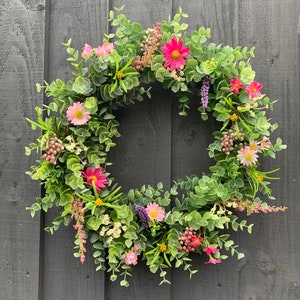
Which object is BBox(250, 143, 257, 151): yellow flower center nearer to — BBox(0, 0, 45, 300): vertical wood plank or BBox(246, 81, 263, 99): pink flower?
BBox(246, 81, 263, 99): pink flower

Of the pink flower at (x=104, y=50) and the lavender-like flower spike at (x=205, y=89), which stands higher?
the pink flower at (x=104, y=50)

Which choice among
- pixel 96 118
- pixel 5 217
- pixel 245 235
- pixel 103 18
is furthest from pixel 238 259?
pixel 103 18

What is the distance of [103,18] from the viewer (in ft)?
4.37

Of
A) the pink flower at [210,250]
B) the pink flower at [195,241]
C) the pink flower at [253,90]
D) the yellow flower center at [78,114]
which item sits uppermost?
the pink flower at [253,90]

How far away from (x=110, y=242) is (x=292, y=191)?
0.54m

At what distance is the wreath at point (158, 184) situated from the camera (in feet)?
3.79

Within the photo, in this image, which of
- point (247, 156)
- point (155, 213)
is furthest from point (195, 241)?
point (247, 156)

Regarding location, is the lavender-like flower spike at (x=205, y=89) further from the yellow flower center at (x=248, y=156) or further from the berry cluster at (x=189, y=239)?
the berry cluster at (x=189, y=239)

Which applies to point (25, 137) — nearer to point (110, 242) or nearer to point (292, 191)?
point (110, 242)

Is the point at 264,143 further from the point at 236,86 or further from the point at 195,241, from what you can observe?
the point at 195,241

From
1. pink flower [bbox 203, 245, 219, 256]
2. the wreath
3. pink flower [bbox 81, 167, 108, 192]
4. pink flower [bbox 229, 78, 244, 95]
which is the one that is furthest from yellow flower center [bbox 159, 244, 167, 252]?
pink flower [bbox 229, 78, 244, 95]

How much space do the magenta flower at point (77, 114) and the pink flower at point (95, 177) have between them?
13 cm

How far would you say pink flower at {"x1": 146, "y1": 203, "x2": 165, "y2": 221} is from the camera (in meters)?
1.16

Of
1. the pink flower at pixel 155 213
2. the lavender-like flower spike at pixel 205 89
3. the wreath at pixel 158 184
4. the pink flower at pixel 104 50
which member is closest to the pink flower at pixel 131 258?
the wreath at pixel 158 184
